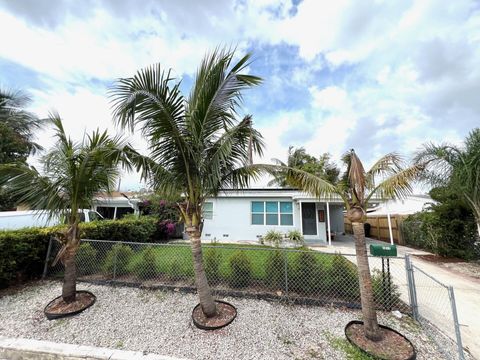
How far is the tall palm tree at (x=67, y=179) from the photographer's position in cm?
393

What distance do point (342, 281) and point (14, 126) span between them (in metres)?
20.4

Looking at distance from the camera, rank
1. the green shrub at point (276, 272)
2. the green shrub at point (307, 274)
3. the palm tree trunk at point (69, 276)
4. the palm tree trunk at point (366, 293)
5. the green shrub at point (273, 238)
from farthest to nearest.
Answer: the green shrub at point (273, 238) < the green shrub at point (276, 272) < the green shrub at point (307, 274) < the palm tree trunk at point (69, 276) < the palm tree trunk at point (366, 293)

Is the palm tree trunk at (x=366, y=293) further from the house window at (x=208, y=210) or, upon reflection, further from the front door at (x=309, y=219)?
the house window at (x=208, y=210)

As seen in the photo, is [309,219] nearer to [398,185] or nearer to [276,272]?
[276,272]

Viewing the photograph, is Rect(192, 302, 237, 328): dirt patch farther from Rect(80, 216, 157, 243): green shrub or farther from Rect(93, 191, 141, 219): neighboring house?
Rect(93, 191, 141, 219): neighboring house

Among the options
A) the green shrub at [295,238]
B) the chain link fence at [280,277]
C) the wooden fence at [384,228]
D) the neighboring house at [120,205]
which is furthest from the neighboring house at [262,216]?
the chain link fence at [280,277]

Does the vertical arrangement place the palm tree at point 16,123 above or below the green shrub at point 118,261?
above

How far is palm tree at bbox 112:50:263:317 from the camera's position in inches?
138

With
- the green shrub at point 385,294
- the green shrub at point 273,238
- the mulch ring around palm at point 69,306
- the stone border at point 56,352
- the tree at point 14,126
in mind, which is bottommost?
the stone border at point 56,352

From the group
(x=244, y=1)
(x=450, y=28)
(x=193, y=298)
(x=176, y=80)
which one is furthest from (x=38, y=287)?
(x=450, y=28)

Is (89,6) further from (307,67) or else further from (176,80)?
(307,67)

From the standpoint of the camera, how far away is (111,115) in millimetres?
3650

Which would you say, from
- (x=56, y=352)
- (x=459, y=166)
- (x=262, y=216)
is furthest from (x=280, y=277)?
(x=262, y=216)

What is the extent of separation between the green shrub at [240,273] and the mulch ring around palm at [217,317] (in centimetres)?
73
